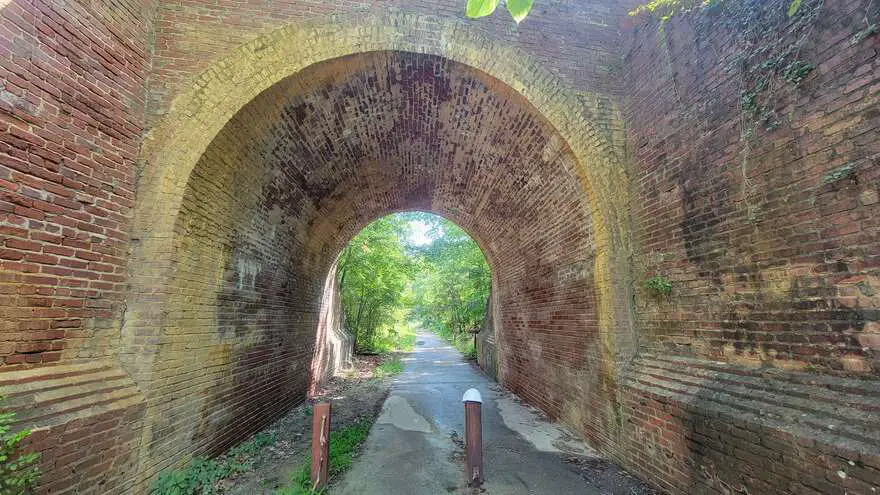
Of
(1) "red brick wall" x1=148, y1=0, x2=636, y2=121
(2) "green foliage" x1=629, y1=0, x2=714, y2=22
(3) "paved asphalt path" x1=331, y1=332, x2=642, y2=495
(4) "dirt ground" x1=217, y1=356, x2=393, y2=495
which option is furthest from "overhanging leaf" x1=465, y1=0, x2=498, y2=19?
(4) "dirt ground" x1=217, y1=356, x2=393, y2=495

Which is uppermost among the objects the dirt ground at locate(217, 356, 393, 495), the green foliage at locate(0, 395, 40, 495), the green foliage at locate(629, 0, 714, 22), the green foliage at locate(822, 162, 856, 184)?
the green foliage at locate(629, 0, 714, 22)

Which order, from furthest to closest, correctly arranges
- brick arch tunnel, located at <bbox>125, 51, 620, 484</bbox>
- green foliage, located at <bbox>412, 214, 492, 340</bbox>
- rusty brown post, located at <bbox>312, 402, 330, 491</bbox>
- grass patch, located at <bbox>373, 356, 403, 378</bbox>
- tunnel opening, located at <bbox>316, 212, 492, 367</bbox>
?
green foliage, located at <bbox>412, 214, 492, 340</bbox> < tunnel opening, located at <bbox>316, 212, 492, 367</bbox> < grass patch, located at <bbox>373, 356, 403, 378</bbox> < brick arch tunnel, located at <bbox>125, 51, 620, 484</bbox> < rusty brown post, located at <bbox>312, 402, 330, 491</bbox>

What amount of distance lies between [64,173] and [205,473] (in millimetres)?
3510

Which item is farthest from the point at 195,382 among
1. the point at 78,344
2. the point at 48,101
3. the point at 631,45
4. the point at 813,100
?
the point at 631,45

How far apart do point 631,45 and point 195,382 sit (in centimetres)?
743

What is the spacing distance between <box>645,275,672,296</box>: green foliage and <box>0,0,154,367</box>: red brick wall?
236 inches

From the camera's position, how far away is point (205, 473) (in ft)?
14.7

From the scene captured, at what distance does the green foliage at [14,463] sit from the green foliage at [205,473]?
128 cm

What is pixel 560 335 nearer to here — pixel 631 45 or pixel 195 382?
pixel 631 45

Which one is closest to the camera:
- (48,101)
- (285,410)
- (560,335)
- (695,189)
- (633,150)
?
(48,101)

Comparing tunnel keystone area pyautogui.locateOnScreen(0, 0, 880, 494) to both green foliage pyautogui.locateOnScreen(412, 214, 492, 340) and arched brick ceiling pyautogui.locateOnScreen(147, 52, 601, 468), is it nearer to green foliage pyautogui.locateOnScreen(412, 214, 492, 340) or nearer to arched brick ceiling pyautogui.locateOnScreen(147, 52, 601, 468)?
arched brick ceiling pyautogui.locateOnScreen(147, 52, 601, 468)

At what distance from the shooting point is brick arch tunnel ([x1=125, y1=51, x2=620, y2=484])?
467cm

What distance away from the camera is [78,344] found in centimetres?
366

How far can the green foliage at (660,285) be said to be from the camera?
461 cm
